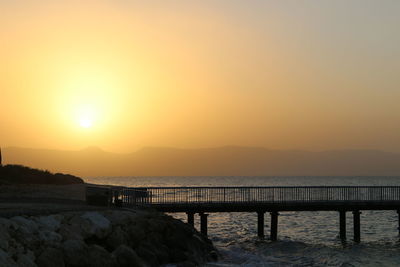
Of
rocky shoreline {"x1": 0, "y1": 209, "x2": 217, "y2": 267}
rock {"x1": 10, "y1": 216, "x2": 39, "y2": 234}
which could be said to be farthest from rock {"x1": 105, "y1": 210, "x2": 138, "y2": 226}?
rock {"x1": 10, "y1": 216, "x2": 39, "y2": 234}

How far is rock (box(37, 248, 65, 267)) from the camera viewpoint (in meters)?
17.0

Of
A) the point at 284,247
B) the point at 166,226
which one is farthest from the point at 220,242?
the point at 166,226

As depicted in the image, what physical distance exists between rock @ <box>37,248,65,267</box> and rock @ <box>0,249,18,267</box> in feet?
4.28

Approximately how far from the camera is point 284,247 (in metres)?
35.9

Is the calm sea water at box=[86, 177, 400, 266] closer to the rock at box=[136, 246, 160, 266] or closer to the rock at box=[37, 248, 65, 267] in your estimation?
the rock at box=[136, 246, 160, 266]

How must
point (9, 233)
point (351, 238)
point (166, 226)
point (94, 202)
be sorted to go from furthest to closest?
point (351, 238)
point (94, 202)
point (166, 226)
point (9, 233)

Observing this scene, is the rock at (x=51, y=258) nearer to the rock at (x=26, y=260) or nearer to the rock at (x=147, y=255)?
the rock at (x=26, y=260)

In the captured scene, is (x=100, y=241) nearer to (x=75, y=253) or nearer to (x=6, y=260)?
(x=75, y=253)

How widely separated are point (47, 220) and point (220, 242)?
840 inches

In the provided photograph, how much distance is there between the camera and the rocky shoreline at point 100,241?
17156 mm

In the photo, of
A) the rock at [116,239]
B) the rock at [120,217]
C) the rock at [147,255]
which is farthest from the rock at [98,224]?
the rock at [147,255]

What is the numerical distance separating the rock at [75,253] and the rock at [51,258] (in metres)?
0.40

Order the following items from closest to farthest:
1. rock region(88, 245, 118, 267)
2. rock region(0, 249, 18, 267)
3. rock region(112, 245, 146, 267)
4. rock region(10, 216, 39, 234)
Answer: rock region(0, 249, 18, 267)
rock region(10, 216, 39, 234)
rock region(88, 245, 118, 267)
rock region(112, 245, 146, 267)

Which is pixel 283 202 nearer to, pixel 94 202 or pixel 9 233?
pixel 94 202
